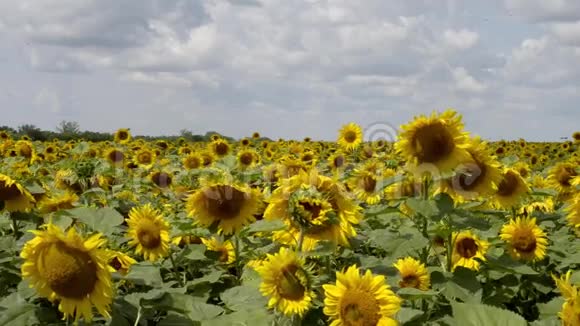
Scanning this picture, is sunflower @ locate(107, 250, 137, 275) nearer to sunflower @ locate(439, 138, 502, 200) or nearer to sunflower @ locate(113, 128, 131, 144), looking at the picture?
sunflower @ locate(439, 138, 502, 200)

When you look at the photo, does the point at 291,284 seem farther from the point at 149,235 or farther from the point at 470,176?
the point at 470,176

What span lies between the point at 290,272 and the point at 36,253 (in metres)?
0.98

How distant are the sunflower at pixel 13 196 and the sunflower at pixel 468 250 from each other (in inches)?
105

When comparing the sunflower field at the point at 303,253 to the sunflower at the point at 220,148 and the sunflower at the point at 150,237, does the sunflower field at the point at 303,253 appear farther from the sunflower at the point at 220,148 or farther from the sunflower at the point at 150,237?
the sunflower at the point at 220,148

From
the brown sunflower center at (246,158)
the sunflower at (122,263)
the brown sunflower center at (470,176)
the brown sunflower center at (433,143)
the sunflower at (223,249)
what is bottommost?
the sunflower at (223,249)

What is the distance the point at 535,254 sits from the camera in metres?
4.65

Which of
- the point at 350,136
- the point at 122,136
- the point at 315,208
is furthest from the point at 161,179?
the point at 122,136

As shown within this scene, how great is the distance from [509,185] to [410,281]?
171 cm

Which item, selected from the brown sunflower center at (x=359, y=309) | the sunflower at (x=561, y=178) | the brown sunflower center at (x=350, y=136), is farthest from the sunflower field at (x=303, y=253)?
the brown sunflower center at (x=350, y=136)

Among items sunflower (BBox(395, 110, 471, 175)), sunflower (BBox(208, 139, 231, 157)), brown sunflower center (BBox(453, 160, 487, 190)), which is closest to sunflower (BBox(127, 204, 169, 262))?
sunflower (BBox(395, 110, 471, 175))

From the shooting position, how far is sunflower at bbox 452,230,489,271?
4.13 metres

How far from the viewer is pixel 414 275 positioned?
3479 mm

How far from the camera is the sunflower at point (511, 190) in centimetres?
480

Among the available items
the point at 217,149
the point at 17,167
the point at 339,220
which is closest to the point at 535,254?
the point at 339,220
